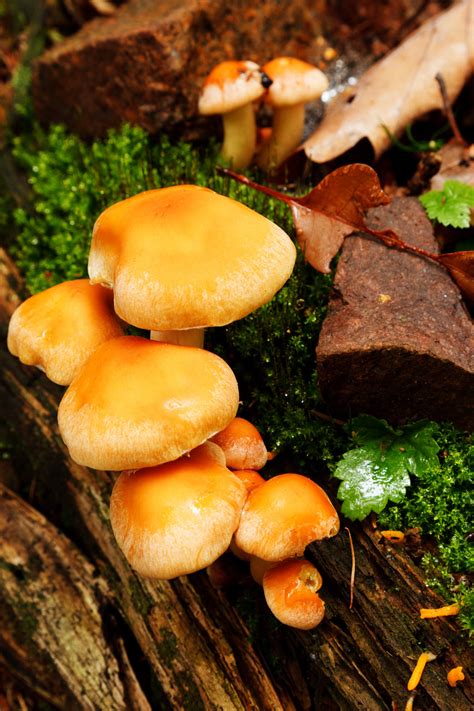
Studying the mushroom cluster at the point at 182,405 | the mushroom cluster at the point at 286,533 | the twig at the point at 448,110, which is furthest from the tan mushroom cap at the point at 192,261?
the twig at the point at 448,110

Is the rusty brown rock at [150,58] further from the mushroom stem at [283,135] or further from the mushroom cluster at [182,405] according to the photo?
the mushroom cluster at [182,405]

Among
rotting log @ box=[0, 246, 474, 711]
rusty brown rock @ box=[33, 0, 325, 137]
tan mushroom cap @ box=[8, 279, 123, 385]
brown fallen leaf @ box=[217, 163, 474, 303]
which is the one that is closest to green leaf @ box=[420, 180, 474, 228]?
brown fallen leaf @ box=[217, 163, 474, 303]

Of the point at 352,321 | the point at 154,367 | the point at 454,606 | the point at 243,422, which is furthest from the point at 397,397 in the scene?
the point at 154,367

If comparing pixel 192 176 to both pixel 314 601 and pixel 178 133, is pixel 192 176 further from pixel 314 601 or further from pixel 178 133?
pixel 314 601

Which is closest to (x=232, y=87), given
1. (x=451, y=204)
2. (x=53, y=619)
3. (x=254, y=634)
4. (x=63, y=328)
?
(x=451, y=204)

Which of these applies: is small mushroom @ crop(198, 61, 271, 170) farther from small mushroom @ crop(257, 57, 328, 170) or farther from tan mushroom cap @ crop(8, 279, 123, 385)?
tan mushroom cap @ crop(8, 279, 123, 385)

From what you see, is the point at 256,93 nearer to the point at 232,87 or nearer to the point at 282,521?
the point at 232,87
